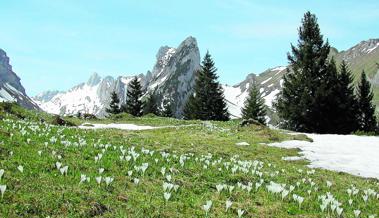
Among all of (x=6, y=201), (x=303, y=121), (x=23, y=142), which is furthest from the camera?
(x=303, y=121)

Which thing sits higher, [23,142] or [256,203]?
[23,142]

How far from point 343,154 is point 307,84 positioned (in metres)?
31.2

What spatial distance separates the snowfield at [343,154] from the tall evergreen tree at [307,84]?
21.6 metres

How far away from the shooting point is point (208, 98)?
79.8 meters

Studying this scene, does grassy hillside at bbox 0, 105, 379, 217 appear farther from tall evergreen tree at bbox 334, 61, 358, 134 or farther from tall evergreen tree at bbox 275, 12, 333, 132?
tall evergreen tree at bbox 334, 61, 358, 134

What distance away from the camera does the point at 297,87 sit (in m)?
55.0

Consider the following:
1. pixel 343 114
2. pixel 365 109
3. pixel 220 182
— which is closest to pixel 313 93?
pixel 343 114

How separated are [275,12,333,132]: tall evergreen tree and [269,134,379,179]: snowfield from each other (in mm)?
21586

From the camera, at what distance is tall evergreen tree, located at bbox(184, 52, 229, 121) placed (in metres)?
79.6

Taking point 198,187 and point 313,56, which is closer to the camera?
point 198,187

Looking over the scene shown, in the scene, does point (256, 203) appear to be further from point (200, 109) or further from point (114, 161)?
point (200, 109)

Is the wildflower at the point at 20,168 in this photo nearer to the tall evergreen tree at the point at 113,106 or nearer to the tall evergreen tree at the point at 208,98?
the tall evergreen tree at the point at 208,98

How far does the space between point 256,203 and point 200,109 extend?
69.3 meters

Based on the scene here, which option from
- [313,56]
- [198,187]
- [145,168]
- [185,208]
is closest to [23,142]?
[145,168]
